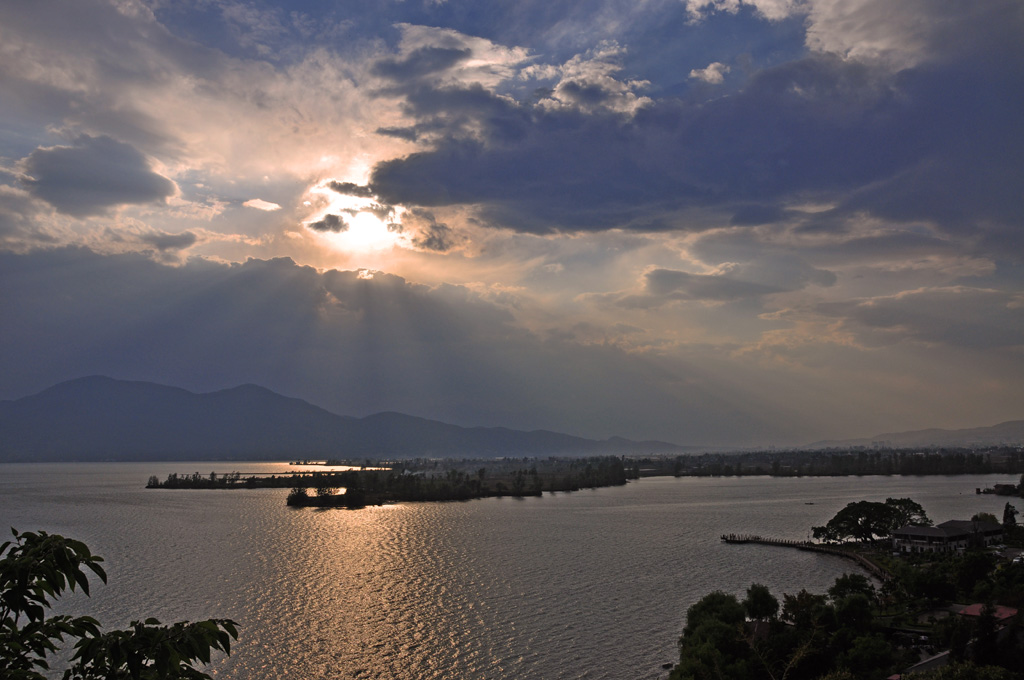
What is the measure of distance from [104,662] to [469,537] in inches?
2546

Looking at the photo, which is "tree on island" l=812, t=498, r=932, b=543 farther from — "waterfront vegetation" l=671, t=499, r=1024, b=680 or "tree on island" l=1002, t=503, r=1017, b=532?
"waterfront vegetation" l=671, t=499, r=1024, b=680

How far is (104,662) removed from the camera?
4.98 metres

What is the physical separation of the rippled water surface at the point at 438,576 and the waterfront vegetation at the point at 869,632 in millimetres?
3980

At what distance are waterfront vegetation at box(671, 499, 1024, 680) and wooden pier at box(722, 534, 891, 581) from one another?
370 inches

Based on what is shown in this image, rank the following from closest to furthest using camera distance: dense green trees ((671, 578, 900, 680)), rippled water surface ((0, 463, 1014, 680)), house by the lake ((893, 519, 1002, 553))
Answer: dense green trees ((671, 578, 900, 680))
rippled water surface ((0, 463, 1014, 680))
house by the lake ((893, 519, 1002, 553))

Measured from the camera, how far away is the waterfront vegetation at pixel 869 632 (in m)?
23.3

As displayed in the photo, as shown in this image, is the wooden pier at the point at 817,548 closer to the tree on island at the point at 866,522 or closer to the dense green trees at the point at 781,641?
the tree on island at the point at 866,522

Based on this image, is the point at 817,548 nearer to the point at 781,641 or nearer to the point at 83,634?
the point at 781,641

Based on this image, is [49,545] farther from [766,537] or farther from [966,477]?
[966,477]

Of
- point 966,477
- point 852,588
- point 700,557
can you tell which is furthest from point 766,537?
point 966,477

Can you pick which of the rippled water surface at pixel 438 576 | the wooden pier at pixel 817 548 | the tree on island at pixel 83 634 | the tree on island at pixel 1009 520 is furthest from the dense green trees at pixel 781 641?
the tree on island at pixel 1009 520

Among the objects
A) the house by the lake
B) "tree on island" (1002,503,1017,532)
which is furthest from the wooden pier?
"tree on island" (1002,503,1017,532)

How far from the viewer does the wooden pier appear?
49.7 m

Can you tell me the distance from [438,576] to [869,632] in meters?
29.4
